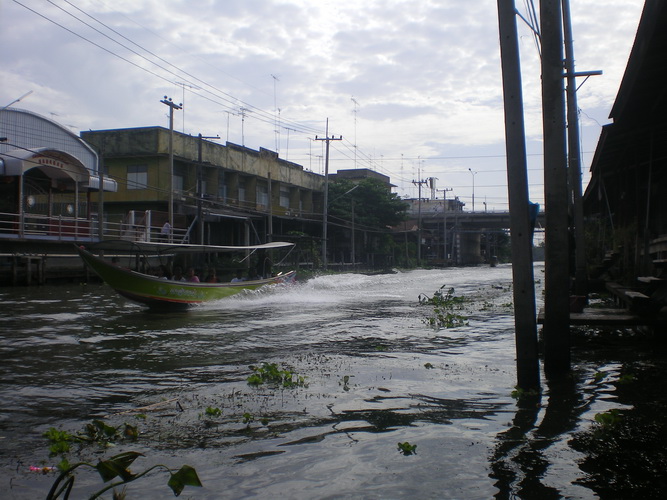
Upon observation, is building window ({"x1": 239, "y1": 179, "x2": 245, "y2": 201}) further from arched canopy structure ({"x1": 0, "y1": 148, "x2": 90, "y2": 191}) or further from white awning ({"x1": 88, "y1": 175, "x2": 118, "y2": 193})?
arched canopy structure ({"x1": 0, "y1": 148, "x2": 90, "y2": 191})

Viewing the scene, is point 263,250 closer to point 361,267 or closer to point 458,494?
point 458,494

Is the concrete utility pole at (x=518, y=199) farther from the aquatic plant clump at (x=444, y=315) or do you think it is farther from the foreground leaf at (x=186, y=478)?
the aquatic plant clump at (x=444, y=315)

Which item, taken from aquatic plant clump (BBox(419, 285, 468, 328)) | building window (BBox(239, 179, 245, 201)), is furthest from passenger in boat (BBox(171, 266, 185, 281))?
building window (BBox(239, 179, 245, 201))

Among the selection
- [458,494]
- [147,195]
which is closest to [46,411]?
[458,494]

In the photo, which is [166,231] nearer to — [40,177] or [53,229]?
[53,229]

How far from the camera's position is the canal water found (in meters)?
4.30

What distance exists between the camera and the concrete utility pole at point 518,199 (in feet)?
20.0

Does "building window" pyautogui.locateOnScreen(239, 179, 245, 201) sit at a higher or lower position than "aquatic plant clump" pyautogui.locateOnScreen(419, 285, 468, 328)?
higher

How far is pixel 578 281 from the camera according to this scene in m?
13.4

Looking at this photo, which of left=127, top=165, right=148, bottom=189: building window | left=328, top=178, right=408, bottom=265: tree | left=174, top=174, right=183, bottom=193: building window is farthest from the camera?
left=328, top=178, right=408, bottom=265: tree

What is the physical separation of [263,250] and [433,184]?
78.5 meters

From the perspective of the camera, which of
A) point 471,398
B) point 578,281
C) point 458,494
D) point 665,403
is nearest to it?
point 458,494

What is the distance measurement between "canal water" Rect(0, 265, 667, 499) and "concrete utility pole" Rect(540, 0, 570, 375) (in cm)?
49

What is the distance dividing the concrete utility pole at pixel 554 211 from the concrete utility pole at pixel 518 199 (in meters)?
0.67
